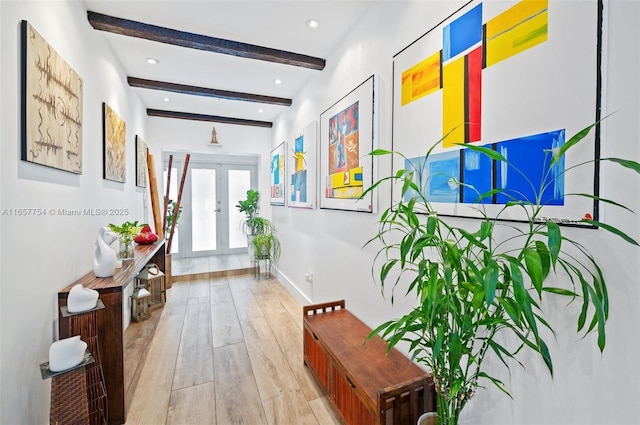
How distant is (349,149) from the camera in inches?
92.1

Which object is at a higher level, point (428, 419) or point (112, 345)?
point (112, 345)

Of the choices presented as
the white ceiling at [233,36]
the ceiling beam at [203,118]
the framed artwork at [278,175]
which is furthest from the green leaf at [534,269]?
the ceiling beam at [203,118]

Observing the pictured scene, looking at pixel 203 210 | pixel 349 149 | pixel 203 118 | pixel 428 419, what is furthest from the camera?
pixel 203 210

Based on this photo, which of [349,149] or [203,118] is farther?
[203,118]

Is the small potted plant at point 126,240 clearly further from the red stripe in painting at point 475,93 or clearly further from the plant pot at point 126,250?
the red stripe in painting at point 475,93

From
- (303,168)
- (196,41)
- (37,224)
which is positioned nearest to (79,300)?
(37,224)

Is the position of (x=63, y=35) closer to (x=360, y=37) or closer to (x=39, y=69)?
(x=39, y=69)

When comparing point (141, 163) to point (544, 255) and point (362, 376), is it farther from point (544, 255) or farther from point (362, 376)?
point (544, 255)

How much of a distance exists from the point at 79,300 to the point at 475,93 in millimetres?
2169

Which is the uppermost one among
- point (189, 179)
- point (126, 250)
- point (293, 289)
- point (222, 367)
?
point (189, 179)

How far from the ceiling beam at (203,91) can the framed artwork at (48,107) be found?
5.16 ft

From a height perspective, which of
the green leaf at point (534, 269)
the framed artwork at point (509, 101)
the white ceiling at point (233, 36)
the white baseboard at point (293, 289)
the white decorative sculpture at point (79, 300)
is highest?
the white ceiling at point (233, 36)

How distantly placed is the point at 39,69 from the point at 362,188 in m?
1.91

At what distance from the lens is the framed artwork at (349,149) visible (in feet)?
6.75
